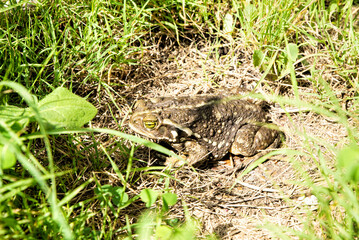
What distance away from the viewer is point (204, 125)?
13.0ft

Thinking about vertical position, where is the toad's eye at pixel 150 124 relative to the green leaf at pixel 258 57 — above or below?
below

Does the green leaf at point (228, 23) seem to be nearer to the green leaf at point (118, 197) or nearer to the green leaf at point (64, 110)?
the green leaf at point (64, 110)

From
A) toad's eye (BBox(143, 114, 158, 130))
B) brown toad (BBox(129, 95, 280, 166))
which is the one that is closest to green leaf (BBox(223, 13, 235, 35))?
brown toad (BBox(129, 95, 280, 166))

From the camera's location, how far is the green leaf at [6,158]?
217 centimetres

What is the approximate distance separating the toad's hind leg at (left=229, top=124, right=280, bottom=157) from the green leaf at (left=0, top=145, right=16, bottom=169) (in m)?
2.74

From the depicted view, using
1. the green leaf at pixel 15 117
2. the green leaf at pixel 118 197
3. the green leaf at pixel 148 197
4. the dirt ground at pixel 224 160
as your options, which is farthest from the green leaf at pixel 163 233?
the green leaf at pixel 15 117

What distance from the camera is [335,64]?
4168mm

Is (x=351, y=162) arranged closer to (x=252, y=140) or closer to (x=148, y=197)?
(x=148, y=197)

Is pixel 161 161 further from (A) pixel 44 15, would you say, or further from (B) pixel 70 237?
(A) pixel 44 15

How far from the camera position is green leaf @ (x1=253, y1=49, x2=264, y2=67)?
4273 millimetres

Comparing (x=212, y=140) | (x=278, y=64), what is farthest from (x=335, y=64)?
(x=212, y=140)

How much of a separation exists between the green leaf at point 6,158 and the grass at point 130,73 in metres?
0.49

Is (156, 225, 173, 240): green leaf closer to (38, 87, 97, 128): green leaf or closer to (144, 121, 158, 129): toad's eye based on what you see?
(38, 87, 97, 128): green leaf

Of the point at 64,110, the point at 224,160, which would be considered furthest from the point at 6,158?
the point at 224,160
